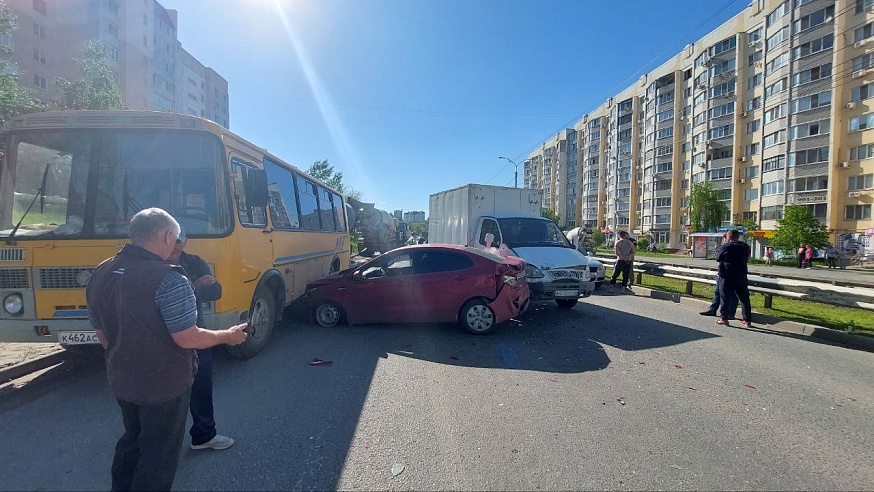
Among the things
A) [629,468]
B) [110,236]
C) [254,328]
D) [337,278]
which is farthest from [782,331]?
[110,236]

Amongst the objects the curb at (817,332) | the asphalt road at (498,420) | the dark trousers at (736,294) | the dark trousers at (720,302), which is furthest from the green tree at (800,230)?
the asphalt road at (498,420)

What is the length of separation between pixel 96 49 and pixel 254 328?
23.6m

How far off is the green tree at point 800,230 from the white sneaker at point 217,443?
Answer: 45598 millimetres

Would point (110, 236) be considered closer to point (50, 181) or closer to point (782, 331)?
point (50, 181)

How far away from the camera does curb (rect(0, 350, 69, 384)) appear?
455 cm

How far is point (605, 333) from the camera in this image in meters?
7.22

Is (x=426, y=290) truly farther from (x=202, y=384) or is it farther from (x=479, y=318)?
(x=202, y=384)

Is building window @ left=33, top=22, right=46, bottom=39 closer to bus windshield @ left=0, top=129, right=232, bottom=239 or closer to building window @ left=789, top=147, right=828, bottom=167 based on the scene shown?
bus windshield @ left=0, top=129, right=232, bottom=239

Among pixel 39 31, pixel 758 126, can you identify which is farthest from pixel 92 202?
pixel 758 126

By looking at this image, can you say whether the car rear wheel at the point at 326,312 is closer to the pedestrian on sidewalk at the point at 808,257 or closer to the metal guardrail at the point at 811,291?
the metal guardrail at the point at 811,291

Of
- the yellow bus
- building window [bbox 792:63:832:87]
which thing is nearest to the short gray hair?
the yellow bus

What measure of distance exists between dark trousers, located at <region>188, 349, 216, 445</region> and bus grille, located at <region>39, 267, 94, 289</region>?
2.28 m

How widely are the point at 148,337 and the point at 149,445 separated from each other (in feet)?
2.05

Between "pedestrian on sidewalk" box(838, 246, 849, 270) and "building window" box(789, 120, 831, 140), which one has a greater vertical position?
"building window" box(789, 120, 831, 140)
